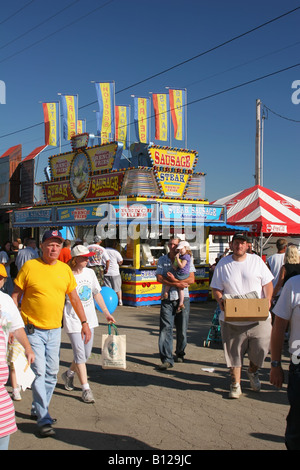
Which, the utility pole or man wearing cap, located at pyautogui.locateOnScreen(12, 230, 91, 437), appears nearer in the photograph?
man wearing cap, located at pyautogui.locateOnScreen(12, 230, 91, 437)

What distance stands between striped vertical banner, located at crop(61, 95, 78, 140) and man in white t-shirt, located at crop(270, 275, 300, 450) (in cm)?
2056

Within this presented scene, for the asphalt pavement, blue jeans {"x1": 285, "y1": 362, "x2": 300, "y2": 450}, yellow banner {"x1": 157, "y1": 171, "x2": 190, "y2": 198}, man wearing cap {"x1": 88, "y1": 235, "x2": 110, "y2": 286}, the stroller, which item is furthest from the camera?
yellow banner {"x1": 157, "y1": 171, "x2": 190, "y2": 198}

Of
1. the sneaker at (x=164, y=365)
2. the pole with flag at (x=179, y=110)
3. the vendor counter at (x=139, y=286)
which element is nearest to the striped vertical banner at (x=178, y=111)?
the pole with flag at (x=179, y=110)

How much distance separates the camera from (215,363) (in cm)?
742

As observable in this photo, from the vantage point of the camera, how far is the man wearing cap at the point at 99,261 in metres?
10.9

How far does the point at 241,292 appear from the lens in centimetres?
571

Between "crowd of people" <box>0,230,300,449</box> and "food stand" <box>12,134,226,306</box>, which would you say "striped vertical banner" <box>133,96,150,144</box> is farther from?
"crowd of people" <box>0,230,300,449</box>

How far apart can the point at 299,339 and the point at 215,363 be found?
4199 mm

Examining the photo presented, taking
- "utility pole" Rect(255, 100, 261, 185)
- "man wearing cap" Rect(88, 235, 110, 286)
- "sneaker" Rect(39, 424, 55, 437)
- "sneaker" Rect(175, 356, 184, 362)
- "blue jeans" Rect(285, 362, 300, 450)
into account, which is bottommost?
"sneaker" Rect(175, 356, 184, 362)

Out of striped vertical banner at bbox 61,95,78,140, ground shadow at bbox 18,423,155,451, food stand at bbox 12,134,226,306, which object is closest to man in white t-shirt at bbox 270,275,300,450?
ground shadow at bbox 18,423,155,451

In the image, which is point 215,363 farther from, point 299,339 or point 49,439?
point 299,339

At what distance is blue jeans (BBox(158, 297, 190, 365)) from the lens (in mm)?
7023

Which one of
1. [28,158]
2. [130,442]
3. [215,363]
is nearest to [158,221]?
[215,363]

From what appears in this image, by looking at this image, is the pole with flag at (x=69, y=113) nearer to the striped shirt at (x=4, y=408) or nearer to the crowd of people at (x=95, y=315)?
the crowd of people at (x=95, y=315)
